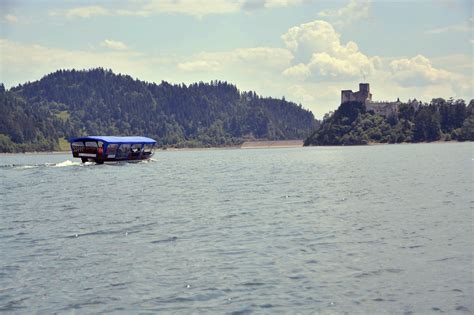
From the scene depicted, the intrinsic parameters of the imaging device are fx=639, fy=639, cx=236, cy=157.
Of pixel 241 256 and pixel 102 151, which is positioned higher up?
pixel 102 151

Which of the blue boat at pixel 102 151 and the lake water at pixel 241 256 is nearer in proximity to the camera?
the lake water at pixel 241 256

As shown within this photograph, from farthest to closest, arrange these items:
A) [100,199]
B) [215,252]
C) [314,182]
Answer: [314,182] → [100,199] → [215,252]

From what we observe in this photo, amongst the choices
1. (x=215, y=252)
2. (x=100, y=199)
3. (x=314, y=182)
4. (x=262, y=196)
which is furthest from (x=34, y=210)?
(x=314, y=182)

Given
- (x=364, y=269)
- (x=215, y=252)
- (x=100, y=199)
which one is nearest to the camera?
(x=364, y=269)

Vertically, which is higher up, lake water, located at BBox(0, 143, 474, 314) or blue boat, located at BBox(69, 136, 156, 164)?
blue boat, located at BBox(69, 136, 156, 164)

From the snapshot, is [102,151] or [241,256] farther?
[102,151]

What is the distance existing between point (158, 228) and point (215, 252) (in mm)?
9495

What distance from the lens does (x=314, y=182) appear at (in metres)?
81.4

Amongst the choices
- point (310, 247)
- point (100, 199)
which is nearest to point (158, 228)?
point (310, 247)

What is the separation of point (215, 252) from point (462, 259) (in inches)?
447

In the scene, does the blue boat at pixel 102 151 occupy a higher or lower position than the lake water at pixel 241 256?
higher

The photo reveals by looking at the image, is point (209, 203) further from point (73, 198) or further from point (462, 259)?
point (462, 259)

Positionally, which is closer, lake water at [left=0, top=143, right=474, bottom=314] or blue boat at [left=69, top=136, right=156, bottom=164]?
lake water at [left=0, top=143, right=474, bottom=314]

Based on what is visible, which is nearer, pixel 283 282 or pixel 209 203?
pixel 283 282
